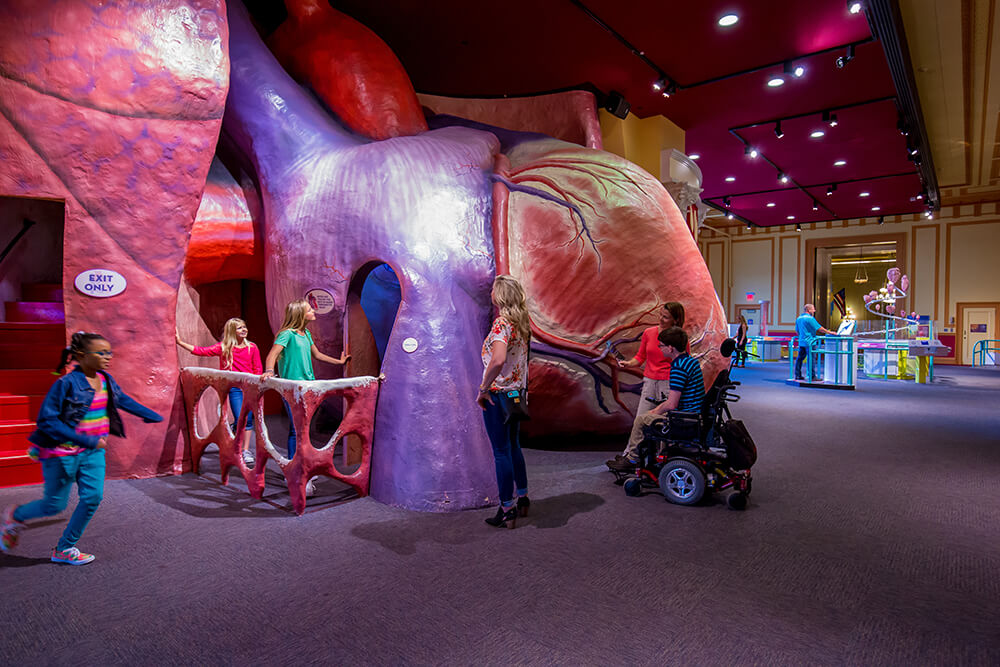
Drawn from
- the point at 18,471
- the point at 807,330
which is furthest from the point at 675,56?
the point at 18,471

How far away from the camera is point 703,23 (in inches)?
239

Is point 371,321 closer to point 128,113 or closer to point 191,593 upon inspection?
point 128,113

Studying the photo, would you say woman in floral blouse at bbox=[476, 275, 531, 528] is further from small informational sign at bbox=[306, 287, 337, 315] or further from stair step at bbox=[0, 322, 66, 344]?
stair step at bbox=[0, 322, 66, 344]

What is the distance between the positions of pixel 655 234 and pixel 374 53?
3368 millimetres

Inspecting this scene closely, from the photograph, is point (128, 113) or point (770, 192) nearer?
point (128, 113)

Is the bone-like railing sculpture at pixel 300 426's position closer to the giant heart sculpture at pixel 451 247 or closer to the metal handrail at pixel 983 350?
the giant heart sculpture at pixel 451 247

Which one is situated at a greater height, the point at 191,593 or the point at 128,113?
the point at 128,113

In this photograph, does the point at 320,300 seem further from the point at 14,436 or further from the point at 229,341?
the point at 14,436

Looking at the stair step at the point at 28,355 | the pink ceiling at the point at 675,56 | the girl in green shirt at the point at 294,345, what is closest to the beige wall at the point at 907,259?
the pink ceiling at the point at 675,56

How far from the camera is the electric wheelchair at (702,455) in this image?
3.79 metres

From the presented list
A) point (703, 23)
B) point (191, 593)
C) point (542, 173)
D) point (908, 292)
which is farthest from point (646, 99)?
point (908, 292)

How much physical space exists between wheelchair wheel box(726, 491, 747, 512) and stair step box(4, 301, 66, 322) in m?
7.14

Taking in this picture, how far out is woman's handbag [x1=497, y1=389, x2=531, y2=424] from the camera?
3299mm

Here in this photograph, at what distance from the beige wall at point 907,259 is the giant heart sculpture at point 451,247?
15.0 metres
